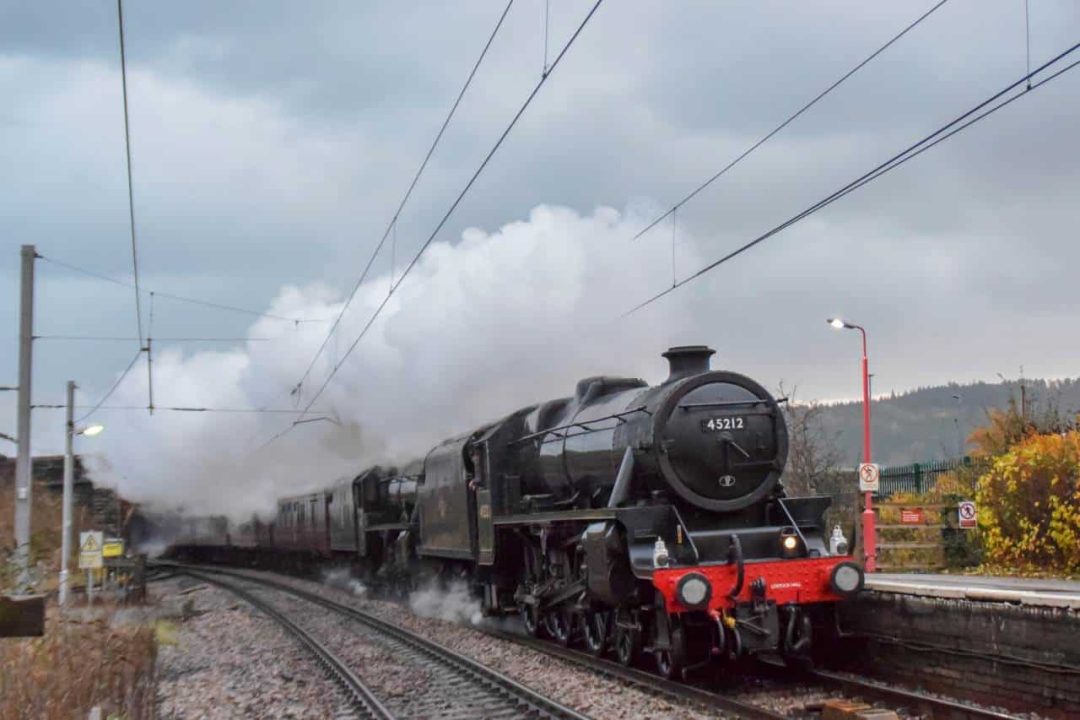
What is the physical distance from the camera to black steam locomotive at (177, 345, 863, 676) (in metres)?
10.9

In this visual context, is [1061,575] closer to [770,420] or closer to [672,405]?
[770,420]

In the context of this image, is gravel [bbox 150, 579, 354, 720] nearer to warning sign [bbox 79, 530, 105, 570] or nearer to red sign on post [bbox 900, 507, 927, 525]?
warning sign [bbox 79, 530, 105, 570]

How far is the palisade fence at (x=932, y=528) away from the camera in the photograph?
2069 cm

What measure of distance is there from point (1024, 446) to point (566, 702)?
11.1 metres

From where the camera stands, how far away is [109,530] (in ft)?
142

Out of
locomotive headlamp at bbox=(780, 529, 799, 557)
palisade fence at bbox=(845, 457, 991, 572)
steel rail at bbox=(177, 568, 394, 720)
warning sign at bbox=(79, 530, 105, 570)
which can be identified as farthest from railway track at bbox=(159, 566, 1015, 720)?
warning sign at bbox=(79, 530, 105, 570)

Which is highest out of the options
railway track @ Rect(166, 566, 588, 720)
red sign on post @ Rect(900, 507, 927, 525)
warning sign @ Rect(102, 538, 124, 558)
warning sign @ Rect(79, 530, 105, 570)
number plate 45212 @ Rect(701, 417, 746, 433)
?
number plate 45212 @ Rect(701, 417, 746, 433)

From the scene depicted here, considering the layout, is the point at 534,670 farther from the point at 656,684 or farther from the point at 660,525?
the point at 660,525

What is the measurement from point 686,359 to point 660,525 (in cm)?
201

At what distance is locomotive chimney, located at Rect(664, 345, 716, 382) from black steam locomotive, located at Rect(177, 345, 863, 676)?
0.06ft

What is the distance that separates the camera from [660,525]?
11.4 m

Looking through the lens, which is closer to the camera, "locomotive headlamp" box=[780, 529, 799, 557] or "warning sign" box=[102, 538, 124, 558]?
"locomotive headlamp" box=[780, 529, 799, 557]

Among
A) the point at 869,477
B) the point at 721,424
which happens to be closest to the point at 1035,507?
the point at 869,477

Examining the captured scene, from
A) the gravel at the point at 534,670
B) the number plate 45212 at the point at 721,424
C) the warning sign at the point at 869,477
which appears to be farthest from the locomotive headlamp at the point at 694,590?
the warning sign at the point at 869,477
